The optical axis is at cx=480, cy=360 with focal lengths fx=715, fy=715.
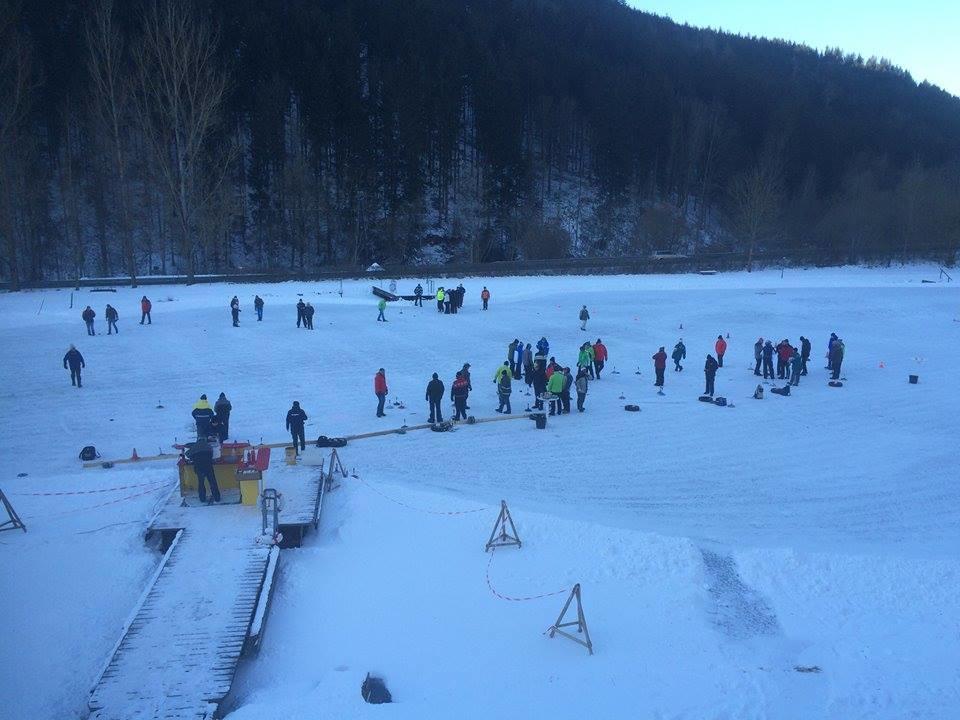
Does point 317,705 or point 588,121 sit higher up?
point 588,121

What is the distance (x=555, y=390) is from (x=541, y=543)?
7466 mm

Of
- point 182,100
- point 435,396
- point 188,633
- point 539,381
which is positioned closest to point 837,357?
point 539,381

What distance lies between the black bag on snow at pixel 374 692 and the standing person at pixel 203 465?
16.5 feet

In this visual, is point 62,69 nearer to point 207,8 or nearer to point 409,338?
point 207,8

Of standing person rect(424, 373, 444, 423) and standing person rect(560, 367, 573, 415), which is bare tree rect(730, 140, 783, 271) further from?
standing person rect(424, 373, 444, 423)

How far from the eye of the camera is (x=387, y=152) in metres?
62.1

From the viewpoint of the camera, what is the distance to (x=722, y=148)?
81562mm

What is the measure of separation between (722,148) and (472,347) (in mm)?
66399

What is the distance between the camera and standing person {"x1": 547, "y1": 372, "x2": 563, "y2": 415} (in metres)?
17.9

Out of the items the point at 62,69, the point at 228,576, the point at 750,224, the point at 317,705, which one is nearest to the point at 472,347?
the point at 228,576

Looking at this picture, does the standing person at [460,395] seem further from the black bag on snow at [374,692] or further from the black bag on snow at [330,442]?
the black bag on snow at [374,692]

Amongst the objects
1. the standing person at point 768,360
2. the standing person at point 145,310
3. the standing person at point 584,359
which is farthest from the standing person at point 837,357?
the standing person at point 145,310

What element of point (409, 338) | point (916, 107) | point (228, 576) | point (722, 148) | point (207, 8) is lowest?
point (228, 576)

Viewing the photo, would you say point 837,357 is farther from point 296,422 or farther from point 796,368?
point 296,422
